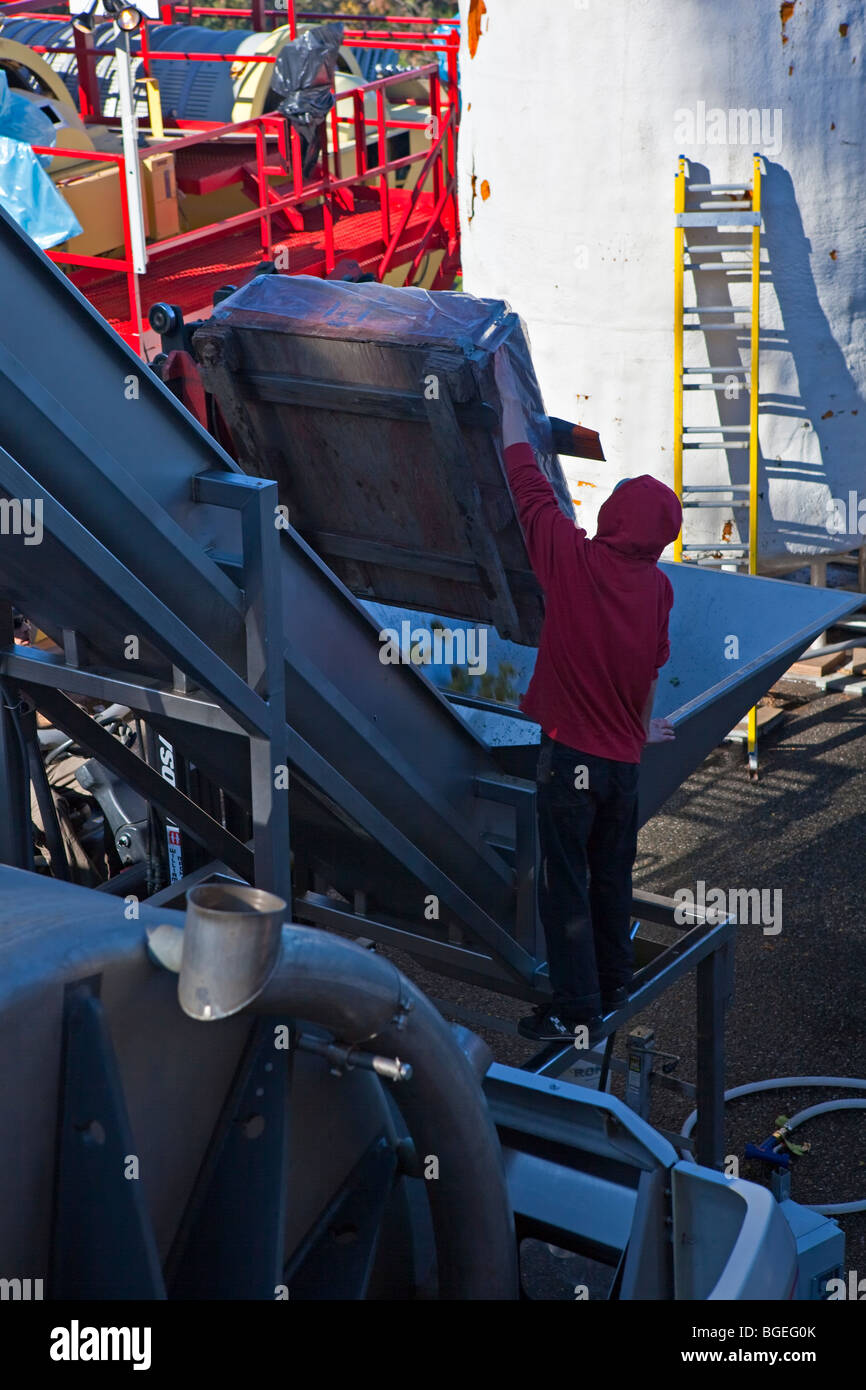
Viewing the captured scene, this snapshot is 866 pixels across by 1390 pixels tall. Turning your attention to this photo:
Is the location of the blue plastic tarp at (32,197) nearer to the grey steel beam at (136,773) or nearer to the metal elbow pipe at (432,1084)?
the grey steel beam at (136,773)

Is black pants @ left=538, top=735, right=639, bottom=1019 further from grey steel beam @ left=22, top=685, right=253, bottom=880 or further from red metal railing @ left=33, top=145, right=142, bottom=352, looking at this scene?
red metal railing @ left=33, top=145, right=142, bottom=352

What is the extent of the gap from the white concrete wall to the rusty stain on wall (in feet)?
0.12

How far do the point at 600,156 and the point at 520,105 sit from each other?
0.47m

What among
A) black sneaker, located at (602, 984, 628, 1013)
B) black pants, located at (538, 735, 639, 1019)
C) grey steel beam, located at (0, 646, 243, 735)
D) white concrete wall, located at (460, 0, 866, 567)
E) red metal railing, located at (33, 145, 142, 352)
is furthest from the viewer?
red metal railing, located at (33, 145, 142, 352)

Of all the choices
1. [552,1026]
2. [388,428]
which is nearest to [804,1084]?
[552,1026]

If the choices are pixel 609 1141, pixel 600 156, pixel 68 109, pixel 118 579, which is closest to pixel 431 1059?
pixel 609 1141

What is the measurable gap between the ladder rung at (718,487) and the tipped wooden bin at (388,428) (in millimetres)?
3338

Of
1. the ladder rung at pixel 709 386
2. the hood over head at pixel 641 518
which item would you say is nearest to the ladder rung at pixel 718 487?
the ladder rung at pixel 709 386

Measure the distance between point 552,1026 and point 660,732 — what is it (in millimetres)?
818

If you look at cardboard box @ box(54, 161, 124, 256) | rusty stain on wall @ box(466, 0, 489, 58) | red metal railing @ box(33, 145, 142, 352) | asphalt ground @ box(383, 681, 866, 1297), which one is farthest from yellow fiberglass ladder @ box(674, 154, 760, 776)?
cardboard box @ box(54, 161, 124, 256)

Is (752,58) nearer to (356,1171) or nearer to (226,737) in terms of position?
(226,737)

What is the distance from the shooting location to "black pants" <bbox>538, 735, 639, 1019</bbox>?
3.53 m

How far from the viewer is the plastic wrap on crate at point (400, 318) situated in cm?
311

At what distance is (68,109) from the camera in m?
10.5
